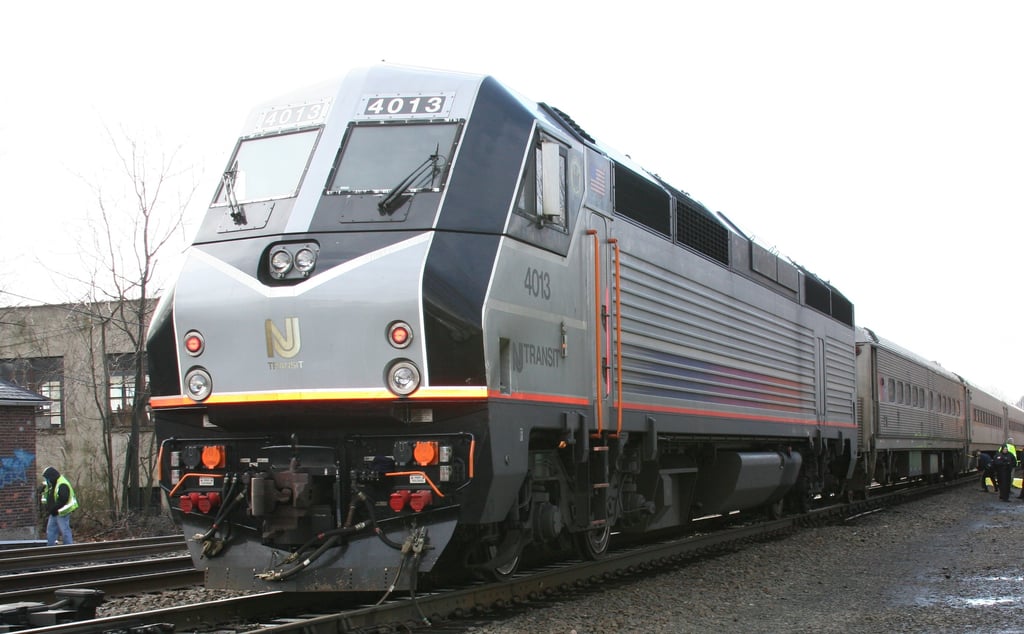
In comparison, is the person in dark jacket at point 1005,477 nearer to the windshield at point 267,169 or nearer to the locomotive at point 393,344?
the locomotive at point 393,344

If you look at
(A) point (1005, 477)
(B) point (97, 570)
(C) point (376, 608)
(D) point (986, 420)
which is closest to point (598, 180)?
(C) point (376, 608)

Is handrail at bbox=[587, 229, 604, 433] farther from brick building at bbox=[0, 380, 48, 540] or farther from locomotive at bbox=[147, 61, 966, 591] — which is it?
brick building at bbox=[0, 380, 48, 540]

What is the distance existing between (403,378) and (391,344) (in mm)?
237

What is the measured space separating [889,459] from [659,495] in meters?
14.4

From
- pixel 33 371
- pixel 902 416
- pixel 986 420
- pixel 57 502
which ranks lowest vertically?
pixel 986 420

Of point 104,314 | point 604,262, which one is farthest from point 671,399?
point 104,314

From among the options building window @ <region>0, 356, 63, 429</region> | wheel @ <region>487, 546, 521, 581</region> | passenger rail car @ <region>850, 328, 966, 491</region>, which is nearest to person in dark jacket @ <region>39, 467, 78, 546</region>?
wheel @ <region>487, 546, 521, 581</region>

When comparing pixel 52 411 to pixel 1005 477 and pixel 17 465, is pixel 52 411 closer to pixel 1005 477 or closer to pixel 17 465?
pixel 17 465

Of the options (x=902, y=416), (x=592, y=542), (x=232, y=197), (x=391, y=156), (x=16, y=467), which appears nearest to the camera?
(x=391, y=156)

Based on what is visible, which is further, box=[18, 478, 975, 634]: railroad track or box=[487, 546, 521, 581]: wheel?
box=[487, 546, 521, 581]: wheel

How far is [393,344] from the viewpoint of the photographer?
269 inches

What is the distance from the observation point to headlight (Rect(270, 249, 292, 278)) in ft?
23.3

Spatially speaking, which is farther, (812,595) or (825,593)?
(825,593)

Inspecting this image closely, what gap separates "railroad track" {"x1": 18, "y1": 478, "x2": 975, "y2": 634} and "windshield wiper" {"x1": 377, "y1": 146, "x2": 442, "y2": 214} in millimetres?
2683
